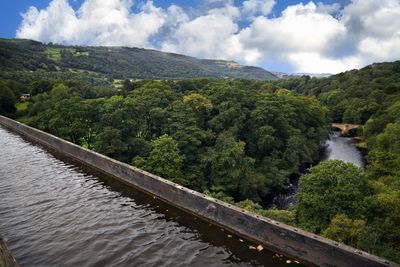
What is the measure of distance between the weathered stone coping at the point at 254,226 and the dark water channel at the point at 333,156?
21.8 meters

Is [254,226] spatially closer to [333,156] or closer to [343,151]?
[333,156]

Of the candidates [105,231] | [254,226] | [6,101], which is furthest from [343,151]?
[6,101]

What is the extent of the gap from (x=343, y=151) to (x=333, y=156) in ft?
19.4

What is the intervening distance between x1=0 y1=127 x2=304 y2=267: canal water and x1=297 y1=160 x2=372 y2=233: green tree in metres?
10.4

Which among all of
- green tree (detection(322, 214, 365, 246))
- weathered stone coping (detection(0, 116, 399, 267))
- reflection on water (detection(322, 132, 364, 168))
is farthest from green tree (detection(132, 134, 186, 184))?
reflection on water (detection(322, 132, 364, 168))

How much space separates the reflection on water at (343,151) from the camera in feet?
164

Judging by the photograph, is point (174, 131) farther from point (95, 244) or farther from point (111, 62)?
point (111, 62)

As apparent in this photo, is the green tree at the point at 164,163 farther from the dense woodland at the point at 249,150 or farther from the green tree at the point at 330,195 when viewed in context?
the green tree at the point at 330,195

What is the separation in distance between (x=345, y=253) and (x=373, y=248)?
18.0 feet

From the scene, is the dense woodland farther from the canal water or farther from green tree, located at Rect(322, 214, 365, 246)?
A: the canal water

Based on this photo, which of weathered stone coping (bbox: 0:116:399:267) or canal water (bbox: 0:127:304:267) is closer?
weathered stone coping (bbox: 0:116:399:267)

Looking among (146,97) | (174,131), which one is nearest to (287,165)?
Answer: (174,131)

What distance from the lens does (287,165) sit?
39.2 m

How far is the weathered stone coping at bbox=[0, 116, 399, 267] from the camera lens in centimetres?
786
